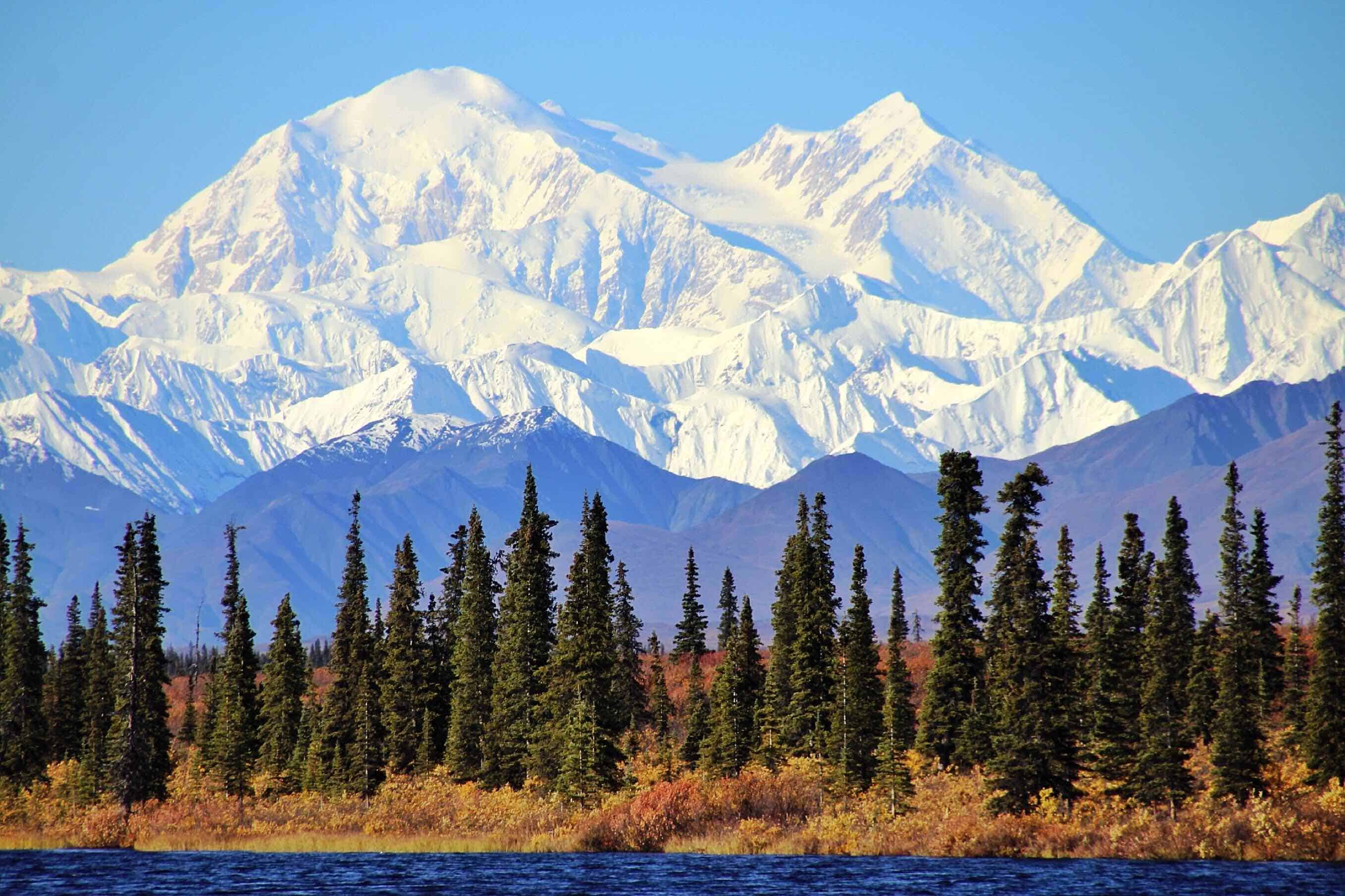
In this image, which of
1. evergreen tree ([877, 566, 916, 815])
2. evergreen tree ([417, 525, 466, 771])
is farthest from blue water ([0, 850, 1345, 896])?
evergreen tree ([417, 525, 466, 771])

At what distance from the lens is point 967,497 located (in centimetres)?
8394

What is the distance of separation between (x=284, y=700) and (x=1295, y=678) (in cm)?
5886

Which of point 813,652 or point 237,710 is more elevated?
point 813,652

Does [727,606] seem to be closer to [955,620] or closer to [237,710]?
[237,710]

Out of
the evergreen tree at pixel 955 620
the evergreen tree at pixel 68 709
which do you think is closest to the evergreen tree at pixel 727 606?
the evergreen tree at pixel 68 709

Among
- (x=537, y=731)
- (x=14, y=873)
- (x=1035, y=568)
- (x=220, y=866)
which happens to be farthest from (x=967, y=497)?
(x=14, y=873)

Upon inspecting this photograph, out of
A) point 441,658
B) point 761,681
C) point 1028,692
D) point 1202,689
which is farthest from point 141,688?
point 1202,689

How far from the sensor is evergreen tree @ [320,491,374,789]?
328 feet

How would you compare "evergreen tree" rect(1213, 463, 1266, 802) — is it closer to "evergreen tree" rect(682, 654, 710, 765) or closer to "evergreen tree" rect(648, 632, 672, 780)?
"evergreen tree" rect(682, 654, 710, 765)

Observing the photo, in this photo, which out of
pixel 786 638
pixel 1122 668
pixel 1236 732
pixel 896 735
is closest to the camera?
pixel 1236 732

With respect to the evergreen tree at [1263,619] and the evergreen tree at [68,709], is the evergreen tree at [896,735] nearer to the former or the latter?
the evergreen tree at [1263,619]

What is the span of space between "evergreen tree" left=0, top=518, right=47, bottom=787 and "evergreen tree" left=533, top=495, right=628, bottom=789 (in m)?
31.3

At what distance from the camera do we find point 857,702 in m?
84.2

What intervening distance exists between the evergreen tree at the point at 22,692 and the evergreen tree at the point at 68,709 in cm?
679
